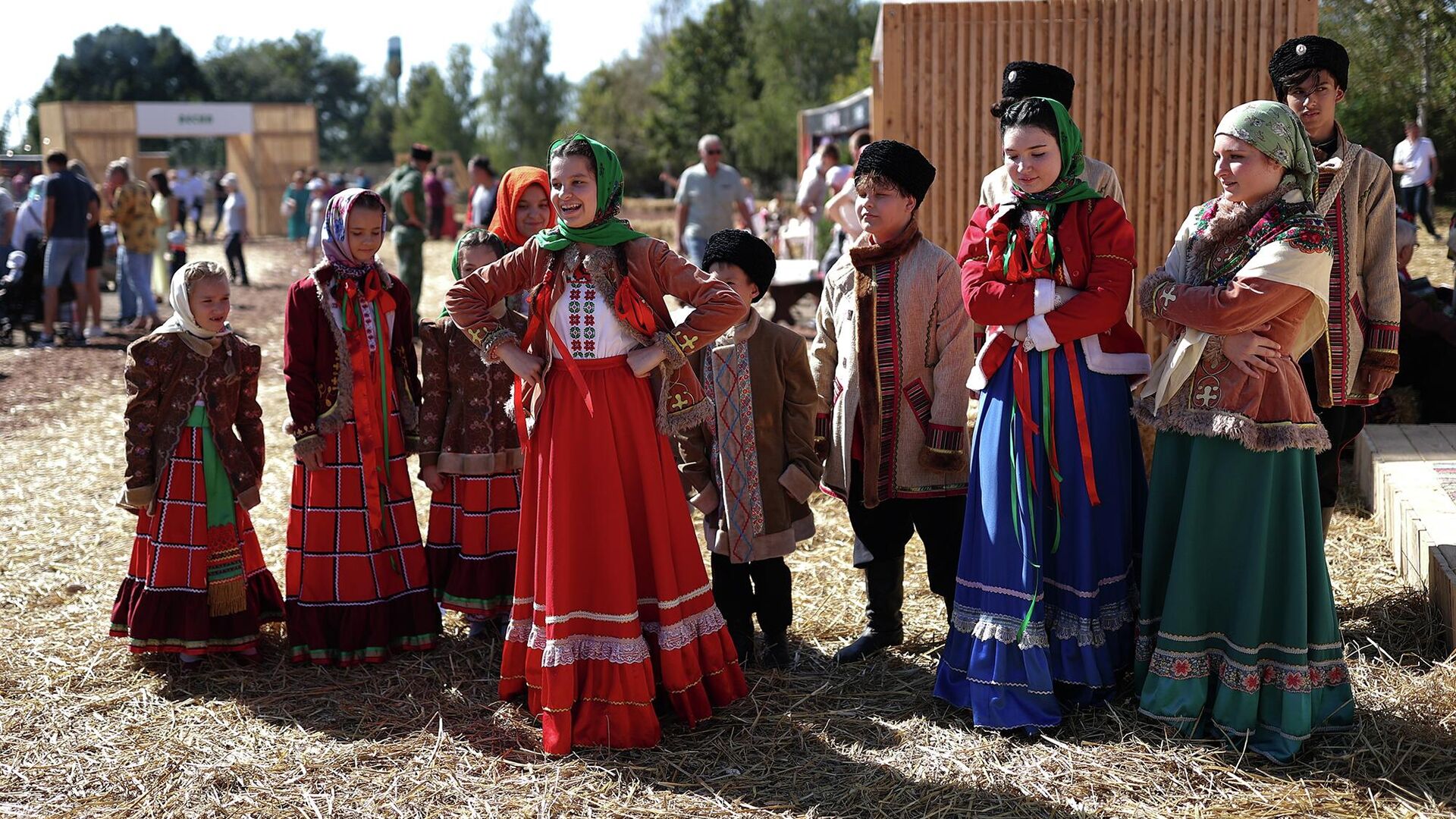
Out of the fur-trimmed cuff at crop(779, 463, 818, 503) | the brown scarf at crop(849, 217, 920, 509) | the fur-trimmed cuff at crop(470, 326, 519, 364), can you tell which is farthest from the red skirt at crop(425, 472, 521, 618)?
the brown scarf at crop(849, 217, 920, 509)

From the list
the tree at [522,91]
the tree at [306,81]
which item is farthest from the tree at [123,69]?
the tree at [522,91]

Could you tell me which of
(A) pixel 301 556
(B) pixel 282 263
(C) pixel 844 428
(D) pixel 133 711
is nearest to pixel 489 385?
(A) pixel 301 556

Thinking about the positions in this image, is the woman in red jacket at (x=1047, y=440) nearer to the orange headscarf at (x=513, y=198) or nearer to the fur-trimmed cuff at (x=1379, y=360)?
the fur-trimmed cuff at (x=1379, y=360)

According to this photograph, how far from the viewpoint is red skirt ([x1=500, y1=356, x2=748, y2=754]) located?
4.08m

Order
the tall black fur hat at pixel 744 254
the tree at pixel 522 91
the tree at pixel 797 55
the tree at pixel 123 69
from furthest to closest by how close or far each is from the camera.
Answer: the tree at pixel 123 69 < the tree at pixel 522 91 < the tree at pixel 797 55 < the tall black fur hat at pixel 744 254

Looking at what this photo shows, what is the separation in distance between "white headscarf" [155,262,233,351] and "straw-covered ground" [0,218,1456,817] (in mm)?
1317

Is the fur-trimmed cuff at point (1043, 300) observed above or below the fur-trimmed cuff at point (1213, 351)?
above

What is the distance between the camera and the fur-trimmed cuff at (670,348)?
4051 millimetres

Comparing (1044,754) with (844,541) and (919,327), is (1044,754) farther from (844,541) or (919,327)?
(844,541)

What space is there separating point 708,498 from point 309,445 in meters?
1.51

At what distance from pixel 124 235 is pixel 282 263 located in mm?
11808

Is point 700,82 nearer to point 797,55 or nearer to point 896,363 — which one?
point 797,55

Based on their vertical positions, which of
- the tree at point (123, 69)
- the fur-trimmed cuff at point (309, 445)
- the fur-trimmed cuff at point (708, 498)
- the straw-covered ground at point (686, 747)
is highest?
the tree at point (123, 69)

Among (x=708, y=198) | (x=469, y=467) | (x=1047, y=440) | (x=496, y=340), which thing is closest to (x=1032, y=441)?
(x=1047, y=440)
